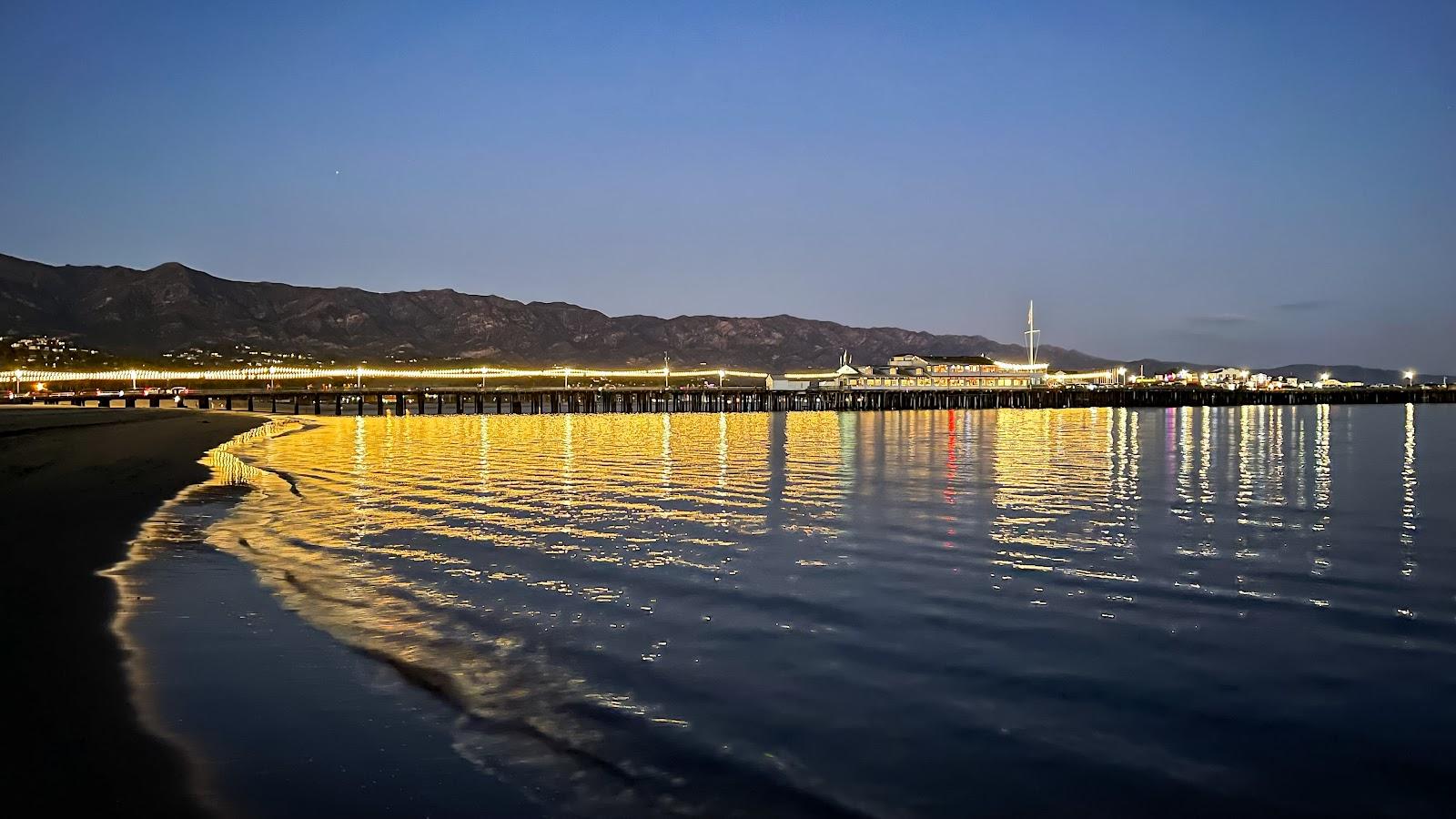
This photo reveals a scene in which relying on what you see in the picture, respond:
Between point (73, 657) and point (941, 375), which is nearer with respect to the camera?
point (73, 657)

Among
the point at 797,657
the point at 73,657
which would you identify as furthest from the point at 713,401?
the point at 73,657

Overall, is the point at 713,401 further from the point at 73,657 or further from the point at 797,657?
the point at 73,657

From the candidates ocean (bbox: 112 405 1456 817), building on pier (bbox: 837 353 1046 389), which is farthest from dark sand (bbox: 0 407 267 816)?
building on pier (bbox: 837 353 1046 389)

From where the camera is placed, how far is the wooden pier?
112 m

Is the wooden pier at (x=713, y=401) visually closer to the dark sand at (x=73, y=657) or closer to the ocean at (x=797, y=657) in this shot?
the dark sand at (x=73, y=657)

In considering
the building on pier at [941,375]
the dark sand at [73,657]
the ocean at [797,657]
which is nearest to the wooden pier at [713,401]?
the building on pier at [941,375]

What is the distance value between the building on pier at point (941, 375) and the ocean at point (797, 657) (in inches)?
5502

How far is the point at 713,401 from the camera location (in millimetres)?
150125

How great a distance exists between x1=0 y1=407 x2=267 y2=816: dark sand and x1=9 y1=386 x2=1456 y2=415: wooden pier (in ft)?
276

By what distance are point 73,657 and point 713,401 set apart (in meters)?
142

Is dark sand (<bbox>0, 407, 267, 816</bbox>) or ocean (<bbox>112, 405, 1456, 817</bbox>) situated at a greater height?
dark sand (<bbox>0, 407, 267, 816</bbox>)

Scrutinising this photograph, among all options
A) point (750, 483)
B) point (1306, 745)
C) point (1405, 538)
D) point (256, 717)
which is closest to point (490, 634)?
point (256, 717)

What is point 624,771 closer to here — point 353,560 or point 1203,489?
point 353,560

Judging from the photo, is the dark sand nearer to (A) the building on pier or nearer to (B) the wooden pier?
(B) the wooden pier
